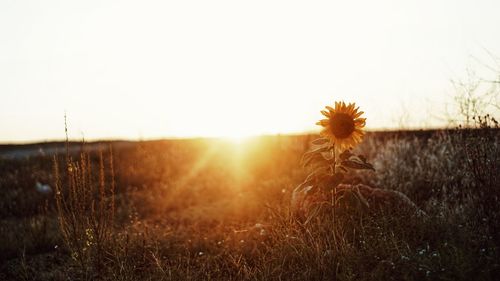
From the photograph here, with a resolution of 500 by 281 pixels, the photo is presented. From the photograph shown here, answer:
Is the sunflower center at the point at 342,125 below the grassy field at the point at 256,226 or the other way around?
the other way around

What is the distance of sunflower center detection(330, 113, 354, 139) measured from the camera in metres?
4.25

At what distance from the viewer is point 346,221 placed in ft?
17.0

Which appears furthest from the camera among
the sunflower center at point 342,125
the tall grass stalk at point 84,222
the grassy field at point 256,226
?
the tall grass stalk at point 84,222

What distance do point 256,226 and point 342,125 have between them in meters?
2.33

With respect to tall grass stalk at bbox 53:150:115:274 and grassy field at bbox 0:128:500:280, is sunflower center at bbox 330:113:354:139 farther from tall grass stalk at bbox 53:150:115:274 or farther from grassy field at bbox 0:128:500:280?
tall grass stalk at bbox 53:150:115:274

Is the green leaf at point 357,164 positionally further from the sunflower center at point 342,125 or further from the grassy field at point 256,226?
the grassy field at point 256,226

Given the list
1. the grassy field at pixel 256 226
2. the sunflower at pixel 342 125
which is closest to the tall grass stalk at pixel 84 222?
the grassy field at pixel 256 226

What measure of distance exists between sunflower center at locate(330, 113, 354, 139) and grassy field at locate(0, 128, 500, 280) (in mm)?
878

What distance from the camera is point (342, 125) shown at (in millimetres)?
4254

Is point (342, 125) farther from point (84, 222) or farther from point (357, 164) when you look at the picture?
point (84, 222)

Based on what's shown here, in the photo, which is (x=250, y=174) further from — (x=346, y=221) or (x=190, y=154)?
(x=346, y=221)

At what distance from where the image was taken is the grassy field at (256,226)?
4.13 meters

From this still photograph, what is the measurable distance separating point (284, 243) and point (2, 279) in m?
3.35

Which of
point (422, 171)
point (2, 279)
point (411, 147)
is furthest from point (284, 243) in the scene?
point (411, 147)
